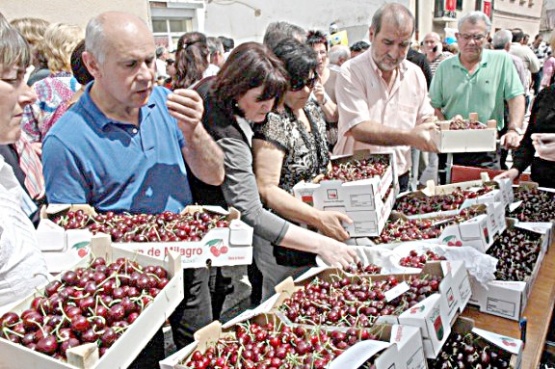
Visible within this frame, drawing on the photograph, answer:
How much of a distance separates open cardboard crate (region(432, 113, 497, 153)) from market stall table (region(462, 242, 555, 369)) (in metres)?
1.05

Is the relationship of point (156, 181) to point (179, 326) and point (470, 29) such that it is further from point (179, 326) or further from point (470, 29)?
point (470, 29)

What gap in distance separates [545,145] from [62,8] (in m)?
7.25

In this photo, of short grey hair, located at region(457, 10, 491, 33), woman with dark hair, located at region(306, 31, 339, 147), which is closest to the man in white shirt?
short grey hair, located at region(457, 10, 491, 33)

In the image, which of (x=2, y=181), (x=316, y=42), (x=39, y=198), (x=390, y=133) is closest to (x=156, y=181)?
(x=2, y=181)

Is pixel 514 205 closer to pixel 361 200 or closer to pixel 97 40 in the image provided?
pixel 361 200

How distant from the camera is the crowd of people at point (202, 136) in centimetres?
184

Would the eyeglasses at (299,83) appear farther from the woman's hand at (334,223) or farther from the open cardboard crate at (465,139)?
the open cardboard crate at (465,139)

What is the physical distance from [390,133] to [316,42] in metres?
1.71

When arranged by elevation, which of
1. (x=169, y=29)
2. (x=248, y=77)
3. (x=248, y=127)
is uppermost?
(x=169, y=29)

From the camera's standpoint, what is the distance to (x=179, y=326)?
2.11 m

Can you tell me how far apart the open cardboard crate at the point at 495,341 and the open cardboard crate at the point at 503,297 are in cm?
20

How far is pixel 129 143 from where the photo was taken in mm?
1978

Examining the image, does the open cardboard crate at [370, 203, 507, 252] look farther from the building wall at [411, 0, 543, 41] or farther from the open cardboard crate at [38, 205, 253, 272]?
the building wall at [411, 0, 543, 41]

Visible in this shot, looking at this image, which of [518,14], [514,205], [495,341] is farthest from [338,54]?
[518,14]
